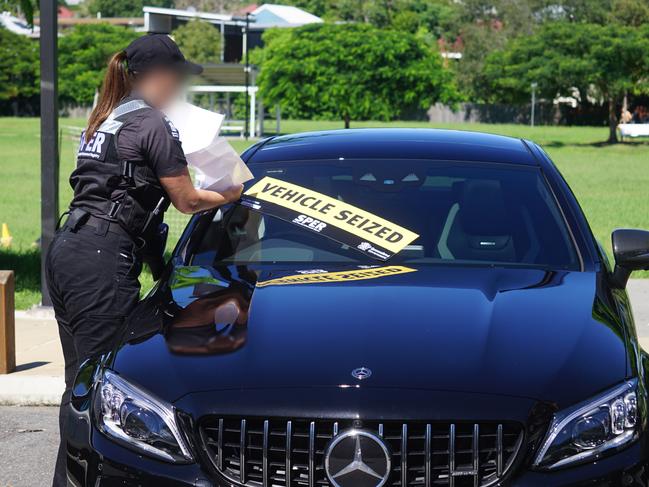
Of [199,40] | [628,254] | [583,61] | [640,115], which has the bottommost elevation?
[640,115]

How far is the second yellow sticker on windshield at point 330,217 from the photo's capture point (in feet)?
14.8

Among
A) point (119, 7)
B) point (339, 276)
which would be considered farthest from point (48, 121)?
point (119, 7)

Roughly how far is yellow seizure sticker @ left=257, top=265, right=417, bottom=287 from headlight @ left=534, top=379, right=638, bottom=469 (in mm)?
1153

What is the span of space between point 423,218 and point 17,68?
260 ft

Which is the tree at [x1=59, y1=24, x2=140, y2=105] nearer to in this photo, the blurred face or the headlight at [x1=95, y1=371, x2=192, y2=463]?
the blurred face

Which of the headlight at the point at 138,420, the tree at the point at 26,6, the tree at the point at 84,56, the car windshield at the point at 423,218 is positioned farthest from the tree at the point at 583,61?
the headlight at the point at 138,420

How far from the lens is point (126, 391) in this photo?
11.0 ft

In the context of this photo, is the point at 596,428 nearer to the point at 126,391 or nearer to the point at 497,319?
the point at 497,319

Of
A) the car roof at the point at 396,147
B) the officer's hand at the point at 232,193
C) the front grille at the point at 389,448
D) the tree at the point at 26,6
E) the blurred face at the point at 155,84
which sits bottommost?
the front grille at the point at 389,448

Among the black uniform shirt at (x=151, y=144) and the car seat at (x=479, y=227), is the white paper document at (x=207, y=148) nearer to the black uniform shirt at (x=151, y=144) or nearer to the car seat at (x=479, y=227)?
the black uniform shirt at (x=151, y=144)

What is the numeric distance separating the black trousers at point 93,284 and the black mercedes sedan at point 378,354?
0.44ft

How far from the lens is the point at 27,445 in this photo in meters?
5.75

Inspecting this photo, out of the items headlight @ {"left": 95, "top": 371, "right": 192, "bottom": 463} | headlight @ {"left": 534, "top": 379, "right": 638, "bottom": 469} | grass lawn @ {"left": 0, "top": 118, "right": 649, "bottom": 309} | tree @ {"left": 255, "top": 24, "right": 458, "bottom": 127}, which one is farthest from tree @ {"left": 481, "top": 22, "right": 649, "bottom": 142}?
headlight @ {"left": 95, "top": 371, "right": 192, "bottom": 463}

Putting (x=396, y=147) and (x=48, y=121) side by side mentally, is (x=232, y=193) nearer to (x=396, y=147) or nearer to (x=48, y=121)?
(x=396, y=147)
